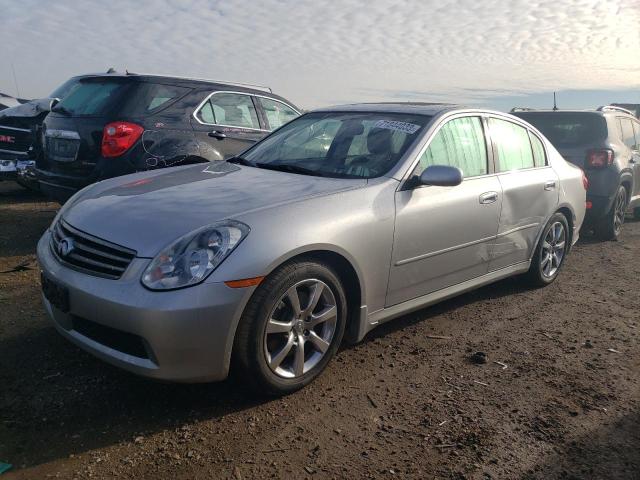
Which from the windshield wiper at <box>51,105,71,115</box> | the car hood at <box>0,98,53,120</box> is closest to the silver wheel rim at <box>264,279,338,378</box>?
the windshield wiper at <box>51,105,71,115</box>

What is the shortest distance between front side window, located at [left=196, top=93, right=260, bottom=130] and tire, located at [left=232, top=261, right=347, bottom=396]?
353 centimetres

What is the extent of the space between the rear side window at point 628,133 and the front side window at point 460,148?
4.44 metres

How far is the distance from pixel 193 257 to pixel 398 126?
76.8 inches

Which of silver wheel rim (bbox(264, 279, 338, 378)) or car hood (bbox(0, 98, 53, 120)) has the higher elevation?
car hood (bbox(0, 98, 53, 120))

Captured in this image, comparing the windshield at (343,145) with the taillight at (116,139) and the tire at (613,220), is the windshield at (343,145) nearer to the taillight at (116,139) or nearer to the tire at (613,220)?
the taillight at (116,139)

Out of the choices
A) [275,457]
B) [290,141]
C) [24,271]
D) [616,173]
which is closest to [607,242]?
[616,173]

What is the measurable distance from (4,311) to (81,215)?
55.5 inches

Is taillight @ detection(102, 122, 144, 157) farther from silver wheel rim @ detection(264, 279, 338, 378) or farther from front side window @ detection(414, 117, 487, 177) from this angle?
silver wheel rim @ detection(264, 279, 338, 378)

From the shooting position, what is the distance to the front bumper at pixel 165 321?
2545 millimetres

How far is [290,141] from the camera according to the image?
4332mm

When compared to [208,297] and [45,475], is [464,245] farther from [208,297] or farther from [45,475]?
Answer: [45,475]

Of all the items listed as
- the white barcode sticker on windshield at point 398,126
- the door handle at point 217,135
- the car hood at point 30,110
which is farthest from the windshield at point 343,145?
the car hood at point 30,110

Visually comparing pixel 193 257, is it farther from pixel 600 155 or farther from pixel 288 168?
pixel 600 155

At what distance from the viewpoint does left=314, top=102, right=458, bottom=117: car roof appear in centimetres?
411
